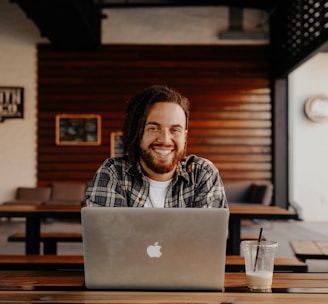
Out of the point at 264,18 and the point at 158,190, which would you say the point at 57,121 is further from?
the point at 158,190

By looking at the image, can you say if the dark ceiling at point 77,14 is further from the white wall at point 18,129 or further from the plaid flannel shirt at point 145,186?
the plaid flannel shirt at point 145,186

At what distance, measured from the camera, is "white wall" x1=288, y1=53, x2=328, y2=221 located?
932cm

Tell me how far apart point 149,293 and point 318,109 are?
8463 mm

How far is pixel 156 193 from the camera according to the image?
2164 millimetres

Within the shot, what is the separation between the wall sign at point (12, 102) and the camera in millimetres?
9227

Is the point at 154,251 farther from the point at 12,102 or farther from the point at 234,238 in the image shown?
the point at 12,102

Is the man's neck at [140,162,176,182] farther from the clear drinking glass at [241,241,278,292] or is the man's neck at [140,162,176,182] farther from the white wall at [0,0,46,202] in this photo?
the white wall at [0,0,46,202]

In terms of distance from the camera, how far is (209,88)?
932 centimetres

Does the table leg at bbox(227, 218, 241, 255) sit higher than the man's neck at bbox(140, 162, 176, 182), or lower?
lower

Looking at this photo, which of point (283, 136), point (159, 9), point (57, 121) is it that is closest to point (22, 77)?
point (57, 121)

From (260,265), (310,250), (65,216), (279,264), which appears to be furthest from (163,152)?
(65,216)

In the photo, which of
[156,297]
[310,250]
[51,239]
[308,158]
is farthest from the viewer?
[308,158]

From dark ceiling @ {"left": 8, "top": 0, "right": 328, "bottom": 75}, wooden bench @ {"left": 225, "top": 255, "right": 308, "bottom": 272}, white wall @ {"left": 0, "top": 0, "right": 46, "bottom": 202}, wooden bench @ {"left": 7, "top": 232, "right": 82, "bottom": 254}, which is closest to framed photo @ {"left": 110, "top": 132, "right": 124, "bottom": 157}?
white wall @ {"left": 0, "top": 0, "right": 46, "bottom": 202}

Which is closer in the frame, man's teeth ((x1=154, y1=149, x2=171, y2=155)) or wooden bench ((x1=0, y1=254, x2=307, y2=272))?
man's teeth ((x1=154, y1=149, x2=171, y2=155))
